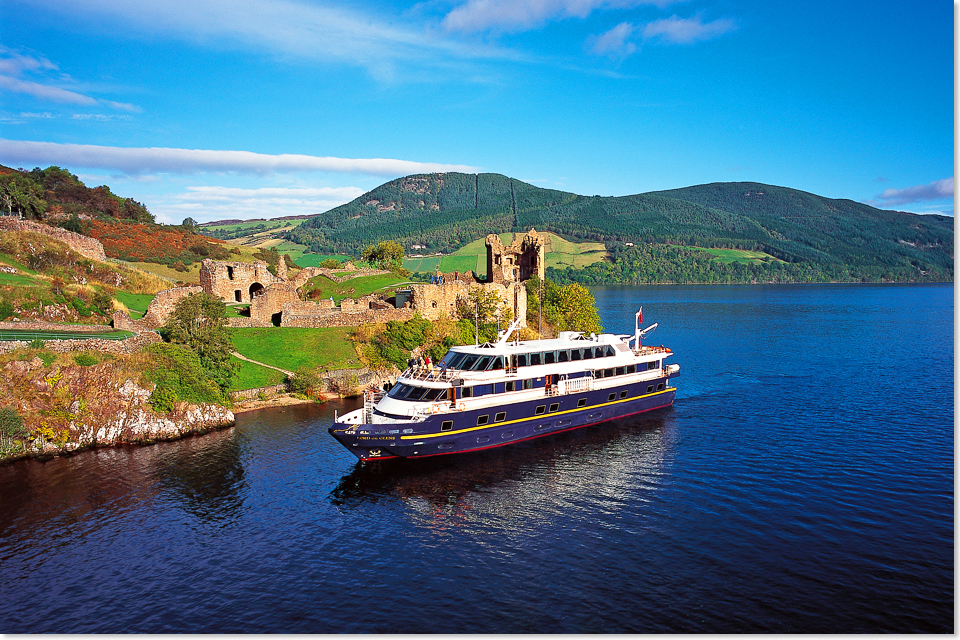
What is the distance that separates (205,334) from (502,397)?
93.2 feet

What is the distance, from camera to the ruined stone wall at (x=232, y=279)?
249 ft

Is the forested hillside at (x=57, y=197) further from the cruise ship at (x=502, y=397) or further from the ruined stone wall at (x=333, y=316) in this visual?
the cruise ship at (x=502, y=397)

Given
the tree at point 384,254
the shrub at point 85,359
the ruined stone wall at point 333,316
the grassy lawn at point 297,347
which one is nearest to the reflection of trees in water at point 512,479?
the shrub at point 85,359

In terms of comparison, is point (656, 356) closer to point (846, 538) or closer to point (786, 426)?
point (786, 426)

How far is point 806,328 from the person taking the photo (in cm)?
11481

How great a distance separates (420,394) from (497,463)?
24.7ft

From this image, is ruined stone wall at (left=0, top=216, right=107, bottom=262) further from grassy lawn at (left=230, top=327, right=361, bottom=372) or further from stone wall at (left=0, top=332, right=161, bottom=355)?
stone wall at (left=0, top=332, right=161, bottom=355)

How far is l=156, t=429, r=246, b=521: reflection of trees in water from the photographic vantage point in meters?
32.8

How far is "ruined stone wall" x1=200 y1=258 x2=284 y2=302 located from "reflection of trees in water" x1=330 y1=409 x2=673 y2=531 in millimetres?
45155

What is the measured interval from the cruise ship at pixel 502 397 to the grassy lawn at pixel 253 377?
14907 mm

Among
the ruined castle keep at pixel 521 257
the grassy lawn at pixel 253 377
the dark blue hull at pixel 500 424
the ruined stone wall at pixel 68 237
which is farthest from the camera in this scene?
the ruined castle keep at pixel 521 257

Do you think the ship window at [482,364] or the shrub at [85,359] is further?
the ship window at [482,364]

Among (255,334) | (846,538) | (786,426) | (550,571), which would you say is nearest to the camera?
(550,571)

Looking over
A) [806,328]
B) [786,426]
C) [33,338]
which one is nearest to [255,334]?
[33,338]
